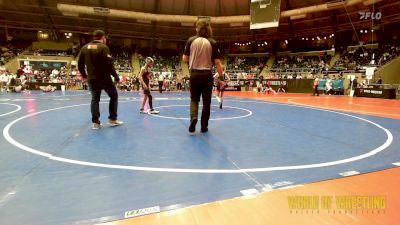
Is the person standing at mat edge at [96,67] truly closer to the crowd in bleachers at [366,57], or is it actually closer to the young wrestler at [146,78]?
the young wrestler at [146,78]

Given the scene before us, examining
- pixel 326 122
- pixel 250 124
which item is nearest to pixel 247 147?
pixel 250 124

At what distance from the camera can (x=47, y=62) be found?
101 ft

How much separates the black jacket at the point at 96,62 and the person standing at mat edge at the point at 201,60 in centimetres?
168

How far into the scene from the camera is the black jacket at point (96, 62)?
5.45 meters

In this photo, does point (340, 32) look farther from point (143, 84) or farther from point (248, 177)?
point (248, 177)

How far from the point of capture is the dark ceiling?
28.2 metres

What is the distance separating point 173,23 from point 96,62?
97.7ft

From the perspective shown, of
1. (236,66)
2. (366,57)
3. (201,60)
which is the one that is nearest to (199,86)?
(201,60)

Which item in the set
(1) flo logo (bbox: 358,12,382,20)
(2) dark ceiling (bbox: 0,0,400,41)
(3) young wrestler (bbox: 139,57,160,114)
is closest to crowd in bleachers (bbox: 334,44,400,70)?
(2) dark ceiling (bbox: 0,0,400,41)

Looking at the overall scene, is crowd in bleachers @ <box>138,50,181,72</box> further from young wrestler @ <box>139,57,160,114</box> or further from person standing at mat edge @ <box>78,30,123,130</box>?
person standing at mat edge @ <box>78,30,123,130</box>

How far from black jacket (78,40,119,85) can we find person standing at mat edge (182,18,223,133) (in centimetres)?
168

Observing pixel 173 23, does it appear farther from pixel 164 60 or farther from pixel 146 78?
pixel 146 78

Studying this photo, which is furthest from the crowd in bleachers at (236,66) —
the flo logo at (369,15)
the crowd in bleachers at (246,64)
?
the flo logo at (369,15)

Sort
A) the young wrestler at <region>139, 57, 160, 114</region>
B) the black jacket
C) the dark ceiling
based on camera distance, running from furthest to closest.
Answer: the dark ceiling
the young wrestler at <region>139, 57, 160, 114</region>
the black jacket
